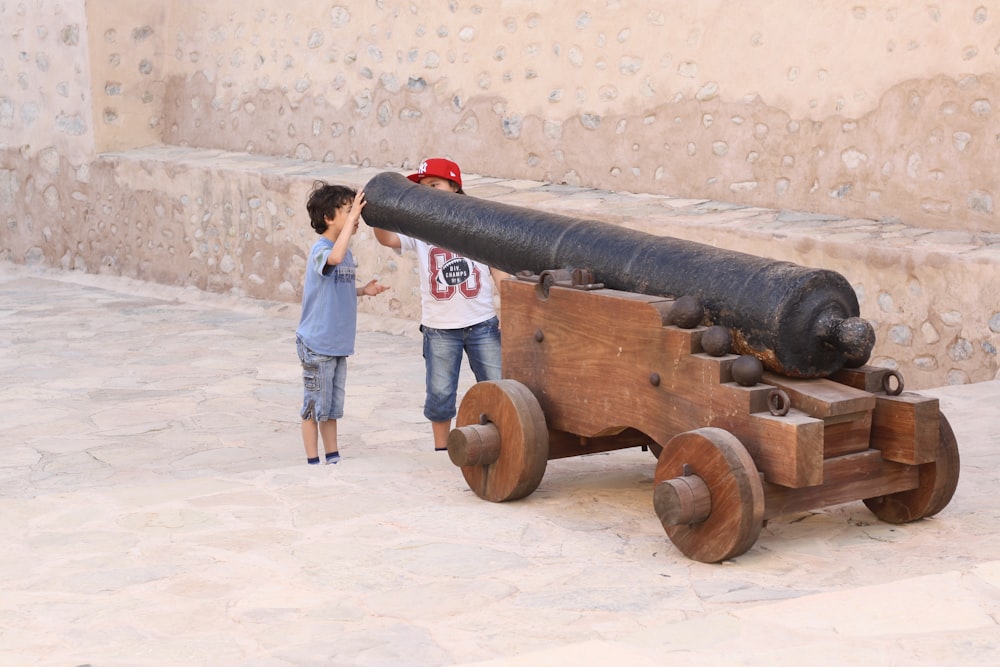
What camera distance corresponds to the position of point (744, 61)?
22.4ft

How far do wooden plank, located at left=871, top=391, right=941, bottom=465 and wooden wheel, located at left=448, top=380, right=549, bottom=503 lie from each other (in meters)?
0.92

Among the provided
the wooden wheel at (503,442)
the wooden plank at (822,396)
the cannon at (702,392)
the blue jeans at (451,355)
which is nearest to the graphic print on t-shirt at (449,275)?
the blue jeans at (451,355)

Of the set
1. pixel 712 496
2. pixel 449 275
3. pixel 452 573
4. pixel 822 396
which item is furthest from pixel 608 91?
pixel 452 573

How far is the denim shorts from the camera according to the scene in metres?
5.00

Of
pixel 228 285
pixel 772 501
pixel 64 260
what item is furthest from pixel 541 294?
pixel 64 260

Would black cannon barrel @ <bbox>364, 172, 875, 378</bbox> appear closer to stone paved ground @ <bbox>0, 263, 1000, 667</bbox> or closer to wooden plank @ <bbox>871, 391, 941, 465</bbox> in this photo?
wooden plank @ <bbox>871, 391, 941, 465</bbox>

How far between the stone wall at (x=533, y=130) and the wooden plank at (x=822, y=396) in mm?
2341

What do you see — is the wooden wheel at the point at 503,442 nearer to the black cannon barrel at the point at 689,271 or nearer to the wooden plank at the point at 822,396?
the black cannon barrel at the point at 689,271

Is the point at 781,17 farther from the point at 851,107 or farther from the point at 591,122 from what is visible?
the point at 591,122

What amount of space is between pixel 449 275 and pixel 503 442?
1.26m

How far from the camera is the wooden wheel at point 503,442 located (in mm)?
3789

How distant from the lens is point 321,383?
5.00 metres

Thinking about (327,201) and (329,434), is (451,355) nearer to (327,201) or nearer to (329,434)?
(329,434)

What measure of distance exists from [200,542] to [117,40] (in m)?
7.99
